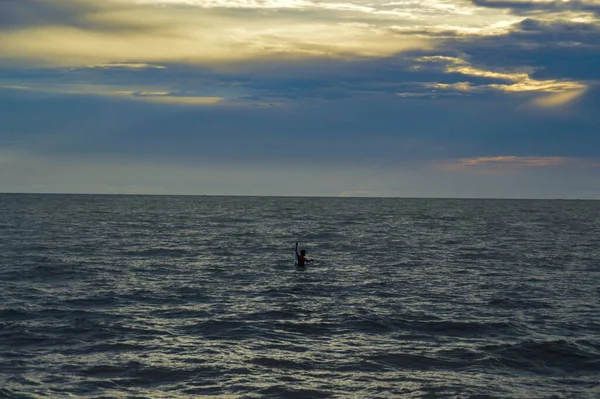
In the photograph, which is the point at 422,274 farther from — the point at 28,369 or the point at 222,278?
the point at 28,369

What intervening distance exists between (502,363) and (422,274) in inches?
886

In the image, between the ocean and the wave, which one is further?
the wave

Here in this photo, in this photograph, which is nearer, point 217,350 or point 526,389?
point 526,389

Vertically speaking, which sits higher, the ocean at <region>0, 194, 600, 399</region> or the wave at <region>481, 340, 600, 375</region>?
the ocean at <region>0, 194, 600, 399</region>

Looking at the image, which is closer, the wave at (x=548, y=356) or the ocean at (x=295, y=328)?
the ocean at (x=295, y=328)

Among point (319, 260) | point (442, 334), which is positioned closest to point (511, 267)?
point (319, 260)

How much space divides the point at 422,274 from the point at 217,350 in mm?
24283

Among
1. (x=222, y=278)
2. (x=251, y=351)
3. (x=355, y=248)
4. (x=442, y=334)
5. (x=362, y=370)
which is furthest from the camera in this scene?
(x=355, y=248)

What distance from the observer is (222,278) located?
137 ft

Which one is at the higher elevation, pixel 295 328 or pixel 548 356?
pixel 295 328

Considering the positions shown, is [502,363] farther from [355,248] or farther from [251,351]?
[355,248]

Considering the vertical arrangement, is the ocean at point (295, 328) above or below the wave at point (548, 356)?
above

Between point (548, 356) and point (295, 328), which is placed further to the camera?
point (295, 328)

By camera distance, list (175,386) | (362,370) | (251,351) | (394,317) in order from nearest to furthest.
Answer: (175,386) < (362,370) < (251,351) < (394,317)
